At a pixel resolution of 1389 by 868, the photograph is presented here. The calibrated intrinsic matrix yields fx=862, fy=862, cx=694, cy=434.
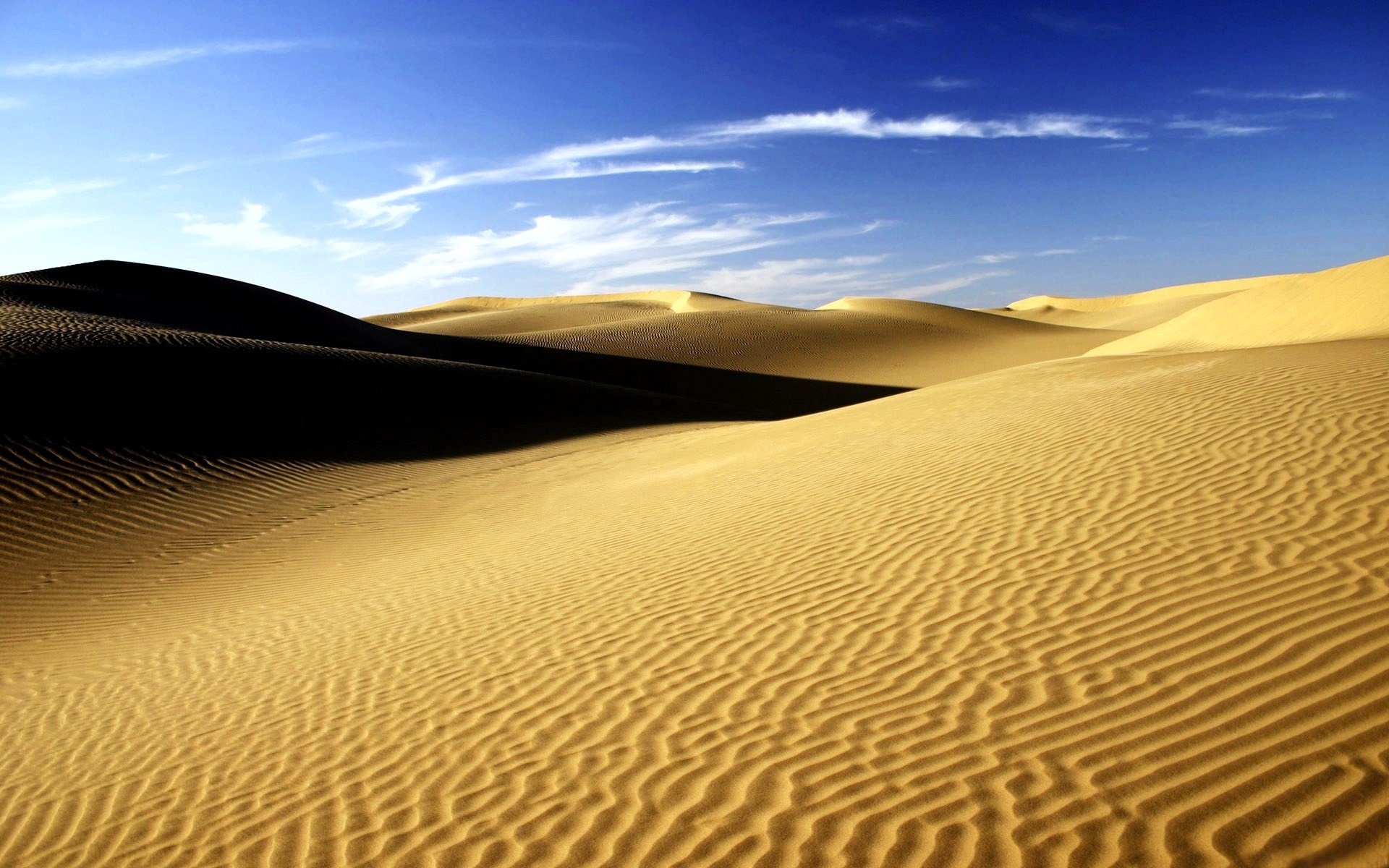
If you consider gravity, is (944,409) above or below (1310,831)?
above

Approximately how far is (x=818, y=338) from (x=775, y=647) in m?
43.1

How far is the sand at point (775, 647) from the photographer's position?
3477mm

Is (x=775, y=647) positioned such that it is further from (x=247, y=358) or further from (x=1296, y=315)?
(x=247, y=358)

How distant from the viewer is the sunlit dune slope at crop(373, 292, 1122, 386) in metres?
41.8

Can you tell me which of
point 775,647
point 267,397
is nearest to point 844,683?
point 775,647

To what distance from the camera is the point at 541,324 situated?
56531mm

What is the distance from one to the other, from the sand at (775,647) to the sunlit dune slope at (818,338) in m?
27.6

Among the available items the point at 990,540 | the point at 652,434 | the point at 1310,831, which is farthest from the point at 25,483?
the point at 1310,831

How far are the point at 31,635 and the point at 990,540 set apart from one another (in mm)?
9822

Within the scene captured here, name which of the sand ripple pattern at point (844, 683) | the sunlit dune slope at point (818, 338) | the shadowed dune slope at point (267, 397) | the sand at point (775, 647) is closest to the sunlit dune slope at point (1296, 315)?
the sand at point (775, 647)

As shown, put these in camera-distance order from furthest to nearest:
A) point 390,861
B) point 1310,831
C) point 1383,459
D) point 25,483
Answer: point 25,483, point 1383,459, point 390,861, point 1310,831

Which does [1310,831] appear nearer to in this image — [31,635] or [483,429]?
[31,635]

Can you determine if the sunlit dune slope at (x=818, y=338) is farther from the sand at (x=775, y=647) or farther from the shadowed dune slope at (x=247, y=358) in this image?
the sand at (x=775, y=647)

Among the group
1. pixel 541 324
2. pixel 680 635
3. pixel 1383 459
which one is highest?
pixel 541 324
